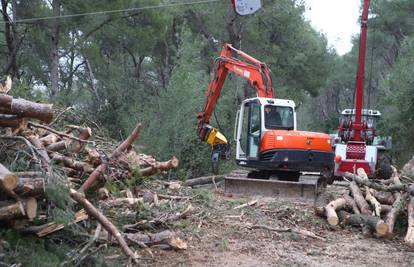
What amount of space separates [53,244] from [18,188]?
871 millimetres

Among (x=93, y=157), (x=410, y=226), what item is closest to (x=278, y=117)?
(x=410, y=226)

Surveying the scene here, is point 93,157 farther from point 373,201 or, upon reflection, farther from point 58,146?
point 373,201

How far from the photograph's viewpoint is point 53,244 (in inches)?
228

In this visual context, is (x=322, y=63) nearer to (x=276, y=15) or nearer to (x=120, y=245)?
(x=276, y=15)

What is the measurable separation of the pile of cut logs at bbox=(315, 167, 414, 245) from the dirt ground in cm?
16

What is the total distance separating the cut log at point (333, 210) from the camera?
28.7 ft

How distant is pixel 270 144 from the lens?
38.7 ft

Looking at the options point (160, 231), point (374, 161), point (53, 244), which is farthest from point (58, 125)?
point (374, 161)

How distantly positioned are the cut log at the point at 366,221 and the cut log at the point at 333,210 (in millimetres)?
131

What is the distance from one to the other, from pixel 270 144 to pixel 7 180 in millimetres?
7561

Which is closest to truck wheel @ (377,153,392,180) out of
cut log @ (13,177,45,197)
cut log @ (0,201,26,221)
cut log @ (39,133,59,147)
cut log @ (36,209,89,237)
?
cut log @ (39,133,59,147)

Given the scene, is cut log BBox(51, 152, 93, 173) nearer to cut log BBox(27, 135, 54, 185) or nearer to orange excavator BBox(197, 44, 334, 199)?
cut log BBox(27, 135, 54, 185)

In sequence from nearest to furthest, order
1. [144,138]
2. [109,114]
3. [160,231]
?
[160,231] < [144,138] < [109,114]

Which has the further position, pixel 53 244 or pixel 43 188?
pixel 53 244
